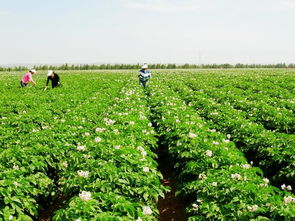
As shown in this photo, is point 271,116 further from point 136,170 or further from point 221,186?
point 136,170

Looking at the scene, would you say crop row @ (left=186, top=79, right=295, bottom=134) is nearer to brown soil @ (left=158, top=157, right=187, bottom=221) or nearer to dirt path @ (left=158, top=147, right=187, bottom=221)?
dirt path @ (left=158, top=147, right=187, bottom=221)

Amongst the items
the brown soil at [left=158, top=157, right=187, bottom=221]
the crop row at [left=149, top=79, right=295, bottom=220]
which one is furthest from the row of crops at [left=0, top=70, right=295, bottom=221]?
the brown soil at [left=158, top=157, right=187, bottom=221]

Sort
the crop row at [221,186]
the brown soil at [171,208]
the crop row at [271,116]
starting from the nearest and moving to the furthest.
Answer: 1. the crop row at [221,186]
2. the brown soil at [171,208]
3. the crop row at [271,116]

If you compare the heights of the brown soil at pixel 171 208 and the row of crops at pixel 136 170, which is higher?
the row of crops at pixel 136 170

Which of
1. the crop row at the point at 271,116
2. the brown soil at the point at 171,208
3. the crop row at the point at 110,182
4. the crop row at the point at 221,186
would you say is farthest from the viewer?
the crop row at the point at 271,116

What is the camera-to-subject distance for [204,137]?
7.99m

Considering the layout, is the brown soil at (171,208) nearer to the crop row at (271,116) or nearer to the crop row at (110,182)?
the crop row at (110,182)

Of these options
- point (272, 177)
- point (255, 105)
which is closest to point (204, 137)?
point (272, 177)

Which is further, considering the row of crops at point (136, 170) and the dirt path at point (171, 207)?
the dirt path at point (171, 207)

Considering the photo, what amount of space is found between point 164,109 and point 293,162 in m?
6.42

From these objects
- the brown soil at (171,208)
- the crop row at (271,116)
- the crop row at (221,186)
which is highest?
the crop row at (271,116)

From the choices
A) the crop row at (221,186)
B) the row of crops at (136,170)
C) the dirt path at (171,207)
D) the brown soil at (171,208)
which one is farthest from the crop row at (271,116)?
the brown soil at (171,208)

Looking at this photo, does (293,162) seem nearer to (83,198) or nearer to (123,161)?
(123,161)

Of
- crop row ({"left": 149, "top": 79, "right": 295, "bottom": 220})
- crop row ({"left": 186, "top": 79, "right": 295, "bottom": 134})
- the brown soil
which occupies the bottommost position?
the brown soil
